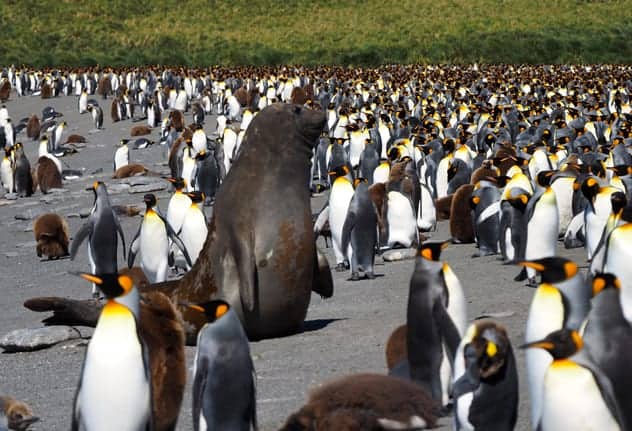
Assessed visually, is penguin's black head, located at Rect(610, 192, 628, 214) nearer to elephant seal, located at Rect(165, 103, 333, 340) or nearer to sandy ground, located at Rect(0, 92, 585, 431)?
sandy ground, located at Rect(0, 92, 585, 431)

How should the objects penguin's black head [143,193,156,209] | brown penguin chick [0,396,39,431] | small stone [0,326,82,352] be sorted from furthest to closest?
penguin's black head [143,193,156,209] → small stone [0,326,82,352] → brown penguin chick [0,396,39,431]

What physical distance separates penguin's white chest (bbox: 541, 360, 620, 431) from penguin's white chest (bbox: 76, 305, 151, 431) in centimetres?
162

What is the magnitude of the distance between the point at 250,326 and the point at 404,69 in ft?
121

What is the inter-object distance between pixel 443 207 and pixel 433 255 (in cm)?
780

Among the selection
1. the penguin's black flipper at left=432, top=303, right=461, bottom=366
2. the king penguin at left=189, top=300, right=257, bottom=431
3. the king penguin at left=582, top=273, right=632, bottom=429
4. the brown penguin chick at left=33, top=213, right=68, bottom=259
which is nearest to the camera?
the king penguin at left=582, top=273, right=632, bottom=429

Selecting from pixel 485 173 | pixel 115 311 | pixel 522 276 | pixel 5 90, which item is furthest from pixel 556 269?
pixel 5 90

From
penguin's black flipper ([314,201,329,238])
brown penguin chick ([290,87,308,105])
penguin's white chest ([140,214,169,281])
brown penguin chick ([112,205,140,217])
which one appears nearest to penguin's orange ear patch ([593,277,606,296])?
penguin's white chest ([140,214,169,281])

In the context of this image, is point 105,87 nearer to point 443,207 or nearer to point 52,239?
point 52,239

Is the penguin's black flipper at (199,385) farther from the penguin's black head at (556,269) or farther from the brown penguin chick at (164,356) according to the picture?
the penguin's black head at (556,269)

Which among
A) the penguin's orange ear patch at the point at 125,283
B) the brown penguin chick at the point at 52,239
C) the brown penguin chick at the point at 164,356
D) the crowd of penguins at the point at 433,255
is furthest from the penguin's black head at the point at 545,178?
the brown penguin chick at the point at 52,239

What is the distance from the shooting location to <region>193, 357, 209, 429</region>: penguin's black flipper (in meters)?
4.37

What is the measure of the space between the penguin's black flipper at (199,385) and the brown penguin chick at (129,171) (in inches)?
575

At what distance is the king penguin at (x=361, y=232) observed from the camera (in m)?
9.19

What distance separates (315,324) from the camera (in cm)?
740
